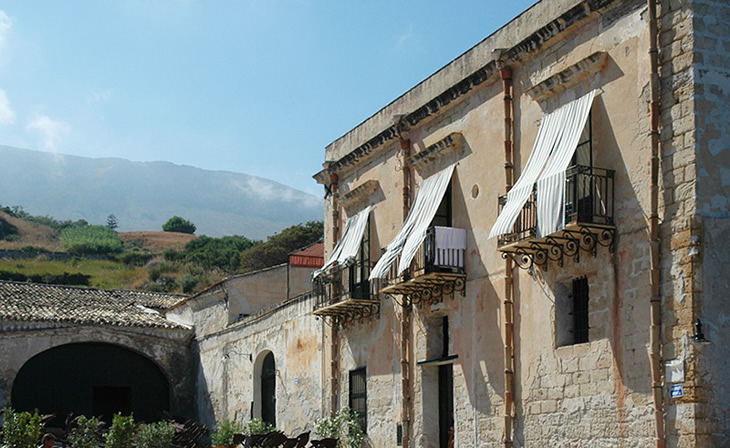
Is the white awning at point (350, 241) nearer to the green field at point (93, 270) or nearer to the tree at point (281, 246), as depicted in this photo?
the tree at point (281, 246)

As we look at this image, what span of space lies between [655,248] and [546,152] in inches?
93.8

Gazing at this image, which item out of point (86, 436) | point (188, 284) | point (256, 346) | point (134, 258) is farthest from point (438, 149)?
point (134, 258)

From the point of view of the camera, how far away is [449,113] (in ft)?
59.5

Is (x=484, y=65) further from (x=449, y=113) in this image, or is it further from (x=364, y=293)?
(x=364, y=293)

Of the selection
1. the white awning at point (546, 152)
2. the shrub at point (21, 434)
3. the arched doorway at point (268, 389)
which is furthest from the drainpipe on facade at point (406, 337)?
the arched doorway at point (268, 389)

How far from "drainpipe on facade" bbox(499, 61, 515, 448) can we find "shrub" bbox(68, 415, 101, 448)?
856 centimetres

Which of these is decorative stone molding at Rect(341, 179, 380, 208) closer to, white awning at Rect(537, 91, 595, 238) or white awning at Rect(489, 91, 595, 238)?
white awning at Rect(489, 91, 595, 238)

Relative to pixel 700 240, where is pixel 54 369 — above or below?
below

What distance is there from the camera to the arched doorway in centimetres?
2536

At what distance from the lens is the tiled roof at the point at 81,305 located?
96.5 feet

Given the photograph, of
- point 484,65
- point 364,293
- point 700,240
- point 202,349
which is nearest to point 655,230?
point 700,240

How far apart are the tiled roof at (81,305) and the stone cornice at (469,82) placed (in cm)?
1040

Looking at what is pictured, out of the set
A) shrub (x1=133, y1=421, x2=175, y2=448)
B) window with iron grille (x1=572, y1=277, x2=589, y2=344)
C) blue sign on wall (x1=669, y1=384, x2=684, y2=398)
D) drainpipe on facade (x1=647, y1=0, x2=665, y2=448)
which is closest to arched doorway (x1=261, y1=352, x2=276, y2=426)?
shrub (x1=133, y1=421, x2=175, y2=448)

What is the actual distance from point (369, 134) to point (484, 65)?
5218 millimetres
